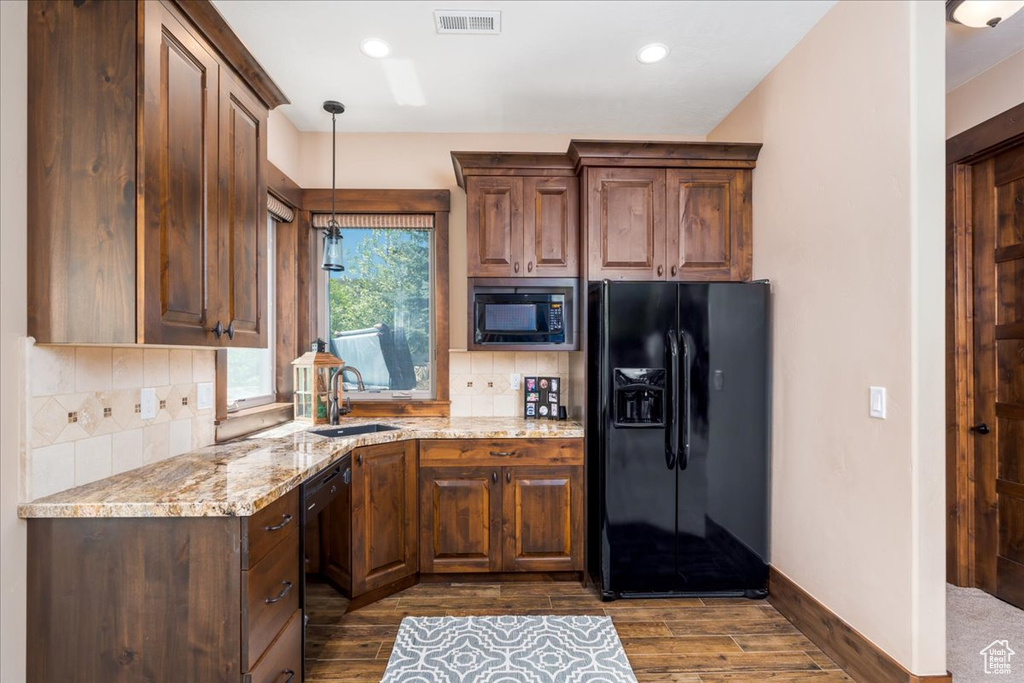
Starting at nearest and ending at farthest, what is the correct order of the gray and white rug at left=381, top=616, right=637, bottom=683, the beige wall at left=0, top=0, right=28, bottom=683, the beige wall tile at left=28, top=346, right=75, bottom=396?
the beige wall at left=0, top=0, right=28, bottom=683 → the beige wall tile at left=28, top=346, right=75, bottom=396 → the gray and white rug at left=381, top=616, right=637, bottom=683

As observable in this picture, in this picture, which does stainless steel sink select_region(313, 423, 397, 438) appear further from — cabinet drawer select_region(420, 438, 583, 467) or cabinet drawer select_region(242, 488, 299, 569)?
cabinet drawer select_region(242, 488, 299, 569)

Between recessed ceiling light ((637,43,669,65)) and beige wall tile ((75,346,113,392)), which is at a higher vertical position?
recessed ceiling light ((637,43,669,65))

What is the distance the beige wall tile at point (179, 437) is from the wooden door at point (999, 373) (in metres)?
4.04

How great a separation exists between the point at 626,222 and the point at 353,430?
2.02 metres

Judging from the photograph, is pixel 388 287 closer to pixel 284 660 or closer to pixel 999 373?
pixel 284 660

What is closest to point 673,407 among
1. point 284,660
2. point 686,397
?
point 686,397

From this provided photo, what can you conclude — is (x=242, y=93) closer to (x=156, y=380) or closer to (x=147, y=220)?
(x=147, y=220)

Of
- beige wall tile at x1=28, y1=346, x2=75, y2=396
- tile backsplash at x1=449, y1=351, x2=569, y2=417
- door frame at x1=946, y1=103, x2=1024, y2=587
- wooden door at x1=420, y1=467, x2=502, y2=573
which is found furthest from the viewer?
tile backsplash at x1=449, y1=351, x2=569, y2=417

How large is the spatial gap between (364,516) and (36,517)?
4.53 feet

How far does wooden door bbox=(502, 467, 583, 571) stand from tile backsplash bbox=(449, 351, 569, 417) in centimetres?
68

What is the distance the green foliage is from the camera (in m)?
3.64

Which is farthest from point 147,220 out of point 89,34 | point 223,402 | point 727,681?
point 727,681

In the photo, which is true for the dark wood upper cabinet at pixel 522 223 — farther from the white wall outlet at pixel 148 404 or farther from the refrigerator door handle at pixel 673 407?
the white wall outlet at pixel 148 404

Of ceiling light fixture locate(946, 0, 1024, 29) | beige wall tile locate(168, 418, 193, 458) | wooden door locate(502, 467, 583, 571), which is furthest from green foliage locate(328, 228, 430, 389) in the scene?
ceiling light fixture locate(946, 0, 1024, 29)
